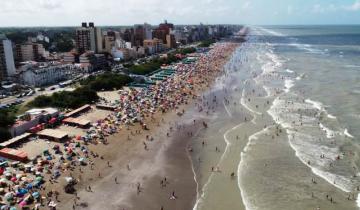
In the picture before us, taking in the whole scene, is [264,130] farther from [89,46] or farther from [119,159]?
[89,46]

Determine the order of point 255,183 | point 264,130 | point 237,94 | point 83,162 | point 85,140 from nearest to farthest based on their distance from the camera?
point 255,183 < point 83,162 < point 85,140 < point 264,130 < point 237,94

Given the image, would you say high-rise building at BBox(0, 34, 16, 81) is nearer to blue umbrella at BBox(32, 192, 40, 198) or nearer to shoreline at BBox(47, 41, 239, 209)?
shoreline at BBox(47, 41, 239, 209)

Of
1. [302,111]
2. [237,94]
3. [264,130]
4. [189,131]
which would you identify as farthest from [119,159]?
[237,94]

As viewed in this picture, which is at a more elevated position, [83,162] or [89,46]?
[89,46]

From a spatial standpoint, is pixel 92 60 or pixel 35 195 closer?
pixel 35 195

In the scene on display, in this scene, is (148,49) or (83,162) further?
(148,49)

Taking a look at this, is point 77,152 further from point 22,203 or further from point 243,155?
point 243,155

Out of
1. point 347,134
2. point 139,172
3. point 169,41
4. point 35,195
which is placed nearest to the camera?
point 35,195

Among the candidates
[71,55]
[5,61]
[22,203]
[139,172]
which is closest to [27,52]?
[71,55]
